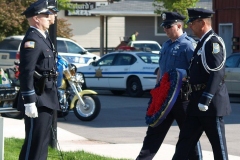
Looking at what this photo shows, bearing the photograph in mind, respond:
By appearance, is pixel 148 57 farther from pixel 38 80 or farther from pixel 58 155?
pixel 38 80

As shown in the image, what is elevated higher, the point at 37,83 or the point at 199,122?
the point at 37,83

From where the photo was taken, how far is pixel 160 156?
10.0 metres

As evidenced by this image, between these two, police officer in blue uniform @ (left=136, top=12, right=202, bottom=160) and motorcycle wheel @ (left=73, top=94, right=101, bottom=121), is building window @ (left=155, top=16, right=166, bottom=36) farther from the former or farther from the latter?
police officer in blue uniform @ (left=136, top=12, right=202, bottom=160)

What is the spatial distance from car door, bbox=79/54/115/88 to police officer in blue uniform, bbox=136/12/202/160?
1375cm

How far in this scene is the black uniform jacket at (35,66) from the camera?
7059mm

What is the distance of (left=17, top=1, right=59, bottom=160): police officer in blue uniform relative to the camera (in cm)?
713

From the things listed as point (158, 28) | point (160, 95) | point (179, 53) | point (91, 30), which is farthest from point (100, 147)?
point (91, 30)

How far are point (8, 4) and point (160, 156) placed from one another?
2326 cm

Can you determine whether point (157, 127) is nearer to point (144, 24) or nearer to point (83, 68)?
point (83, 68)

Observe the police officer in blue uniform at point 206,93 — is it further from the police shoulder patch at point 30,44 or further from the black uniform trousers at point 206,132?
the police shoulder patch at point 30,44

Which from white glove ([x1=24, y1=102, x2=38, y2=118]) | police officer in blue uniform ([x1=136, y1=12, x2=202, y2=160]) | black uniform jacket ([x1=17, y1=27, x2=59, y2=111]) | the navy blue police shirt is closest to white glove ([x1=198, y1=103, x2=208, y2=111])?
police officer in blue uniform ([x1=136, y1=12, x2=202, y2=160])

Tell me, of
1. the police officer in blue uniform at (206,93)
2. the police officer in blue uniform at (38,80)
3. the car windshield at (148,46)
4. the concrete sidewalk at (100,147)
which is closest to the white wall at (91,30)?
the car windshield at (148,46)

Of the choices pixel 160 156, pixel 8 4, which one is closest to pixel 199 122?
pixel 160 156

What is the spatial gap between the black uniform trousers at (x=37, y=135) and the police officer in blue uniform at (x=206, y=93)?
157 centimetres
